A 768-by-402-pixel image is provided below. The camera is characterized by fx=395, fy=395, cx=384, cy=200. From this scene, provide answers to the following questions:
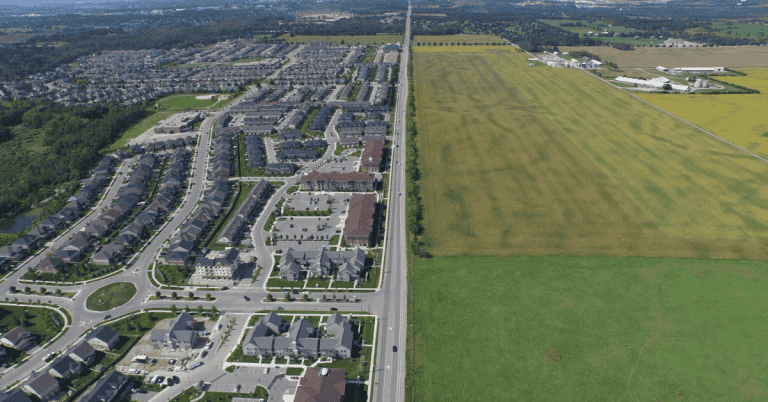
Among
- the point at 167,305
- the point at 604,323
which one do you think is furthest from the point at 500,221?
the point at 167,305

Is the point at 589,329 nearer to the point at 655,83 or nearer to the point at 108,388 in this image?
the point at 108,388

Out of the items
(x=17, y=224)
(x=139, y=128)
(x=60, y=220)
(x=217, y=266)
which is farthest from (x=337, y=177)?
(x=139, y=128)

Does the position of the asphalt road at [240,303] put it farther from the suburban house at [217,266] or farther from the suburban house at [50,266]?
the suburban house at [217,266]

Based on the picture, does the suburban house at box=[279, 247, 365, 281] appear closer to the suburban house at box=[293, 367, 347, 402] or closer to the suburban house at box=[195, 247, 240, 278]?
the suburban house at box=[195, 247, 240, 278]

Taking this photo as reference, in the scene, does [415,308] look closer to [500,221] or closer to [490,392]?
[490,392]

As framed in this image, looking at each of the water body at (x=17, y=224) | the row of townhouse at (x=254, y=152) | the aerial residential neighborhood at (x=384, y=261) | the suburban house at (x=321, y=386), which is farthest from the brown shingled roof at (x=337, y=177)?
the water body at (x=17, y=224)

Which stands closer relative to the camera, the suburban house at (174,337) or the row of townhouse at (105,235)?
the suburban house at (174,337)
